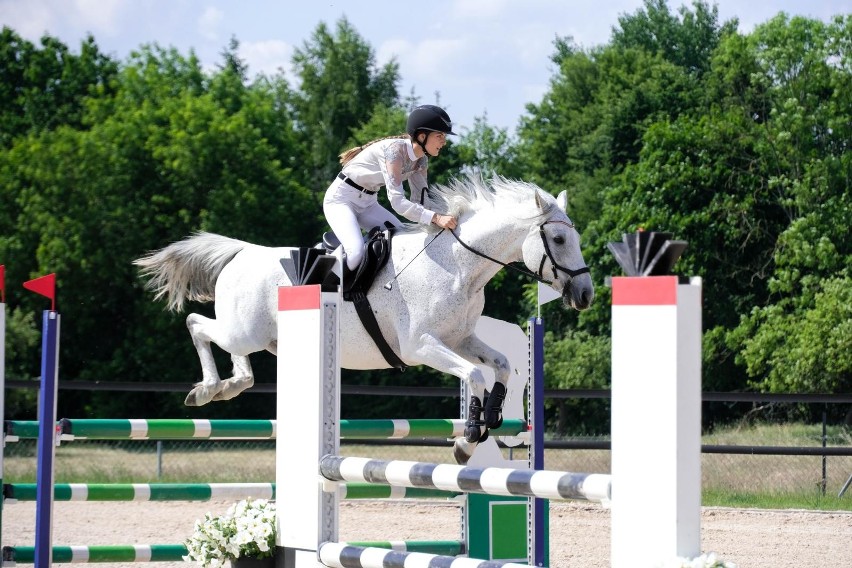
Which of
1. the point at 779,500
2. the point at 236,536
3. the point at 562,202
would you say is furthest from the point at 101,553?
the point at 779,500

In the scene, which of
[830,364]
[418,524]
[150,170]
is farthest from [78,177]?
[418,524]

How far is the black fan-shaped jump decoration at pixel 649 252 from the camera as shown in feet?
8.71

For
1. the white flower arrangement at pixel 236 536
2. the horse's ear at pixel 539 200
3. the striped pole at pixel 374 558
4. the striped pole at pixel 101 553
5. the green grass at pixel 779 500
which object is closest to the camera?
the striped pole at pixel 374 558

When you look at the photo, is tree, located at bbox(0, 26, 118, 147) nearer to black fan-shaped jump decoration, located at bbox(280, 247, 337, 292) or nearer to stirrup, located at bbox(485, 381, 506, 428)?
stirrup, located at bbox(485, 381, 506, 428)

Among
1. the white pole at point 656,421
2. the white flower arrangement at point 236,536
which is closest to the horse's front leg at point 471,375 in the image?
the white flower arrangement at point 236,536

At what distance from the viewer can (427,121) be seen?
5.17m

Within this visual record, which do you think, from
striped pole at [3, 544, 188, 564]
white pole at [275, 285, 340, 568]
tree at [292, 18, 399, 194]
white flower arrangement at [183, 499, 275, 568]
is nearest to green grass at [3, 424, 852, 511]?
striped pole at [3, 544, 188, 564]

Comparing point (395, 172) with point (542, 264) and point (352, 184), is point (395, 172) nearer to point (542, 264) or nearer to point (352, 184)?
point (352, 184)

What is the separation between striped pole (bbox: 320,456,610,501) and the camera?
2891 mm

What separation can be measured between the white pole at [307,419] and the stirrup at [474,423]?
103 cm

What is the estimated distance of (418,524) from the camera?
8.46 meters

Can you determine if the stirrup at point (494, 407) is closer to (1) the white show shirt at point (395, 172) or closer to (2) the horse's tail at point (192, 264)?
(1) the white show shirt at point (395, 172)

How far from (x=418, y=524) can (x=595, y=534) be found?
130 centimetres

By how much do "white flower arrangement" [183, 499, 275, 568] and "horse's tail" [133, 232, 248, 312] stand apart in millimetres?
1980
